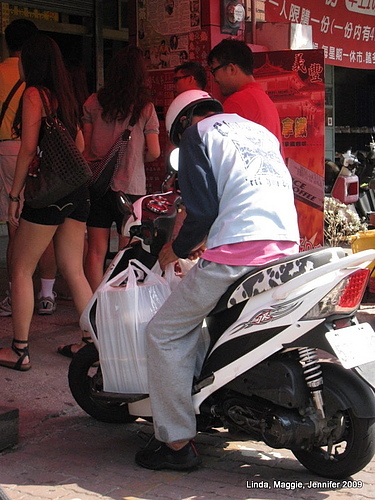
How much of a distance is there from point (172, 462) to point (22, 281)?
1744mm

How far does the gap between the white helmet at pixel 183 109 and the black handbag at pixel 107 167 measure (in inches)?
67.2

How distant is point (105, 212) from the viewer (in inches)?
220

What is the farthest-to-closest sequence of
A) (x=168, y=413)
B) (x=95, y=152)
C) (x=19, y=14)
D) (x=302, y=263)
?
(x=19, y=14), (x=95, y=152), (x=168, y=413), (x=302, y=263)

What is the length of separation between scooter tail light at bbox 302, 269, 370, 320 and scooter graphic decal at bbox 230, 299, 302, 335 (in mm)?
66

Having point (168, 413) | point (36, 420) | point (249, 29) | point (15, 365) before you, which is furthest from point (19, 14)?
point (168, 413)

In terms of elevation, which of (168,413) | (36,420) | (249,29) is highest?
(249,29)

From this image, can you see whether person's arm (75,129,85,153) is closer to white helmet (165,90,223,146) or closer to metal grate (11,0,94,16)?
white helmet (165,90,223,146)

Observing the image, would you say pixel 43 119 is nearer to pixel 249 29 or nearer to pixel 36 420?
pixel 36 420

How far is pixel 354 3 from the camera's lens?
9.51 m

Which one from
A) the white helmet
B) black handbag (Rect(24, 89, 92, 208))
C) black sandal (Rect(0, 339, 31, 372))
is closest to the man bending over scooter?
the white helmet

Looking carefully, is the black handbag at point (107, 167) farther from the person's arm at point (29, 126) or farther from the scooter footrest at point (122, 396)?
the scooter footrest at point (122, 396)

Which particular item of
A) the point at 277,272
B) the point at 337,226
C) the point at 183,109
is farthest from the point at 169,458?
the point at 337,226

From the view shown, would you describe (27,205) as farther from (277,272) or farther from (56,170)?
(277,272)

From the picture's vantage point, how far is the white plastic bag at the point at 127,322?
3.69 meters
